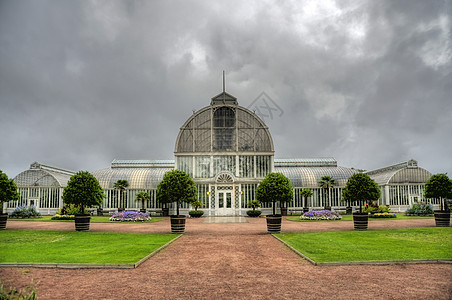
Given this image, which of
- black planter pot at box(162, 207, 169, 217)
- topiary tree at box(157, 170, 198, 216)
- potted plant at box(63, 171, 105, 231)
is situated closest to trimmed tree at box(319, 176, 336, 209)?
black planter pot at box(162, 207, 169, 217)

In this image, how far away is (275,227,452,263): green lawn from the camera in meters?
13.0

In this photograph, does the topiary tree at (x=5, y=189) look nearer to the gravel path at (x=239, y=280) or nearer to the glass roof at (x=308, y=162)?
the gravel path at (x=239, y=280)

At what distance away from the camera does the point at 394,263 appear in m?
12.1

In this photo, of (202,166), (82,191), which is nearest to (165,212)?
(202,166)

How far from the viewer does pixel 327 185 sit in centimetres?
4947

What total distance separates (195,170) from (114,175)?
1508 cm

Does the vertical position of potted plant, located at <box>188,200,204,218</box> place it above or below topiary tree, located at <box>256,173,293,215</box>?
below

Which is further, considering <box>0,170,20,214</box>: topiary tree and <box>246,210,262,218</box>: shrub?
<box>246,210,262,218</box>: shrub

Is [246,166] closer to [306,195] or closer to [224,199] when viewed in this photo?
[224,199]

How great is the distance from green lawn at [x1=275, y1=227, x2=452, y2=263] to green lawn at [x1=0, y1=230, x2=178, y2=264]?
7448 millimetres

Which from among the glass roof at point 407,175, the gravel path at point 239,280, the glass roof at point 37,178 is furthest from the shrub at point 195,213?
the glass roof at point 407,175

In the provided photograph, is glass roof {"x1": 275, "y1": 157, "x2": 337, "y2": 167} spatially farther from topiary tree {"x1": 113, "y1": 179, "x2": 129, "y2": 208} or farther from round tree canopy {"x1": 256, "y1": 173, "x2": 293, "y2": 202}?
round tree canopy {"x1": 256, "y1": 173, "x2": 293, "y2": 202}

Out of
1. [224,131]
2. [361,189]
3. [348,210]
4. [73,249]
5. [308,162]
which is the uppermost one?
[224,131]

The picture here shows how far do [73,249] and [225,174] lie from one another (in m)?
30.8
